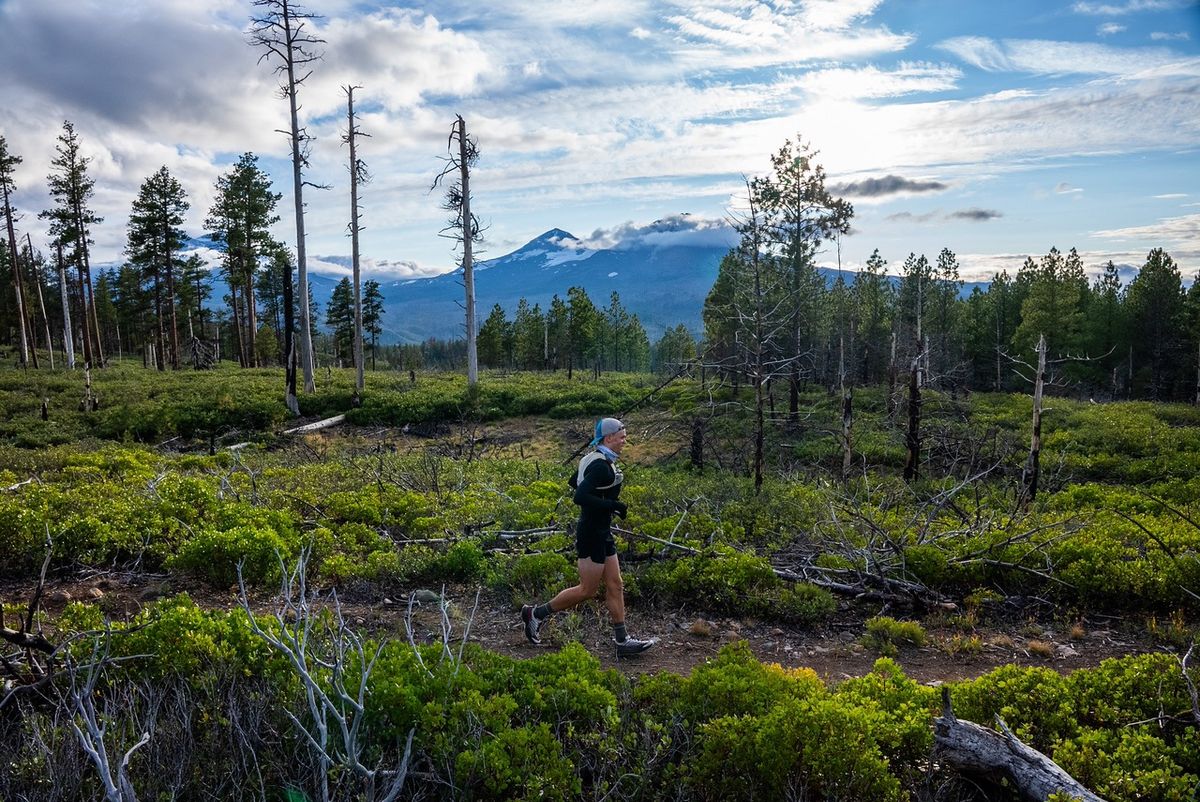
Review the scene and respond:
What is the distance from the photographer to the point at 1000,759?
3885 mm

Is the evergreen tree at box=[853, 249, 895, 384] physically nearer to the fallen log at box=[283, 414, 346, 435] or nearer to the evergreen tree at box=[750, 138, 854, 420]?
the evergreen tree at box=[750, 138, 854, 420]

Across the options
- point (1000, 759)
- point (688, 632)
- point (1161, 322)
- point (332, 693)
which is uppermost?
point (1161, 322)

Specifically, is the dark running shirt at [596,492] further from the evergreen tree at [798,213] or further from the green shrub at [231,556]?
the evergreen tree at [798,213]

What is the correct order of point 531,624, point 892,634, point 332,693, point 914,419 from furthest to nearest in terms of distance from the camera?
point 914,419 → point 892,634 → point 531,624 → point 332,693

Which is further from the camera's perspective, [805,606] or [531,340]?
[531,340]

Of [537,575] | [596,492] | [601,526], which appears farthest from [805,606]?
[537,575]

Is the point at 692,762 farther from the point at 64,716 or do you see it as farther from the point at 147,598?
the point at 147,598

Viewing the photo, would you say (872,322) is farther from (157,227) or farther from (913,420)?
(157,227)

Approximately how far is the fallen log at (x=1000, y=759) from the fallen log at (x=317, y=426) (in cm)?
2103

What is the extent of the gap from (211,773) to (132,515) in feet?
21.1

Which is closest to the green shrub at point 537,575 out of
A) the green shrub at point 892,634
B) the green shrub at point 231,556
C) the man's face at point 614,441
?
the man's face at point 614,441

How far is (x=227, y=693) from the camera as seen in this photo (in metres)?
4.60

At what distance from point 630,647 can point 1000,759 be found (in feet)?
10.3

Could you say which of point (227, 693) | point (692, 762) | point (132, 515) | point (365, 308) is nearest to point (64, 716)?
point (227, 693)
